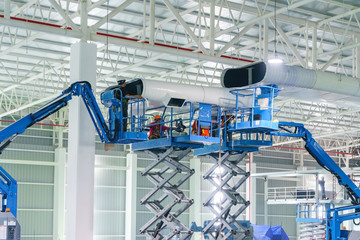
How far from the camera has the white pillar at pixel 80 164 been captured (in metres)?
20.5

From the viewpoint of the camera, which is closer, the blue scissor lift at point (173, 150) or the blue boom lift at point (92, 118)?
the blue boom lift at point (92, 118)

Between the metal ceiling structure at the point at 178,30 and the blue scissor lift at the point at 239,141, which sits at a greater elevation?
the metal ceiling structure at the point at 178,30

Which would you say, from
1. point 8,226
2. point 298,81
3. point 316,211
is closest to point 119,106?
point 8,226

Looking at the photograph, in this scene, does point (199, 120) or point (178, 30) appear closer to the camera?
point (199, 120)

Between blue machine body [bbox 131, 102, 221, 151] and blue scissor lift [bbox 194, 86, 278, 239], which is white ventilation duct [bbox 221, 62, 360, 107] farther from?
blue machine body [bbox 131, 102, 221, 151]

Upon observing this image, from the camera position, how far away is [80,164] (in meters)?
20.8

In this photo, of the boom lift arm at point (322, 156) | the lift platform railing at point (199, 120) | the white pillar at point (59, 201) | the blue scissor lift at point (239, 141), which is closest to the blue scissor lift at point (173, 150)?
the lift platform railing at point (199, 120)

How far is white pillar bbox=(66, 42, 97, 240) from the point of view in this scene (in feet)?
67.3

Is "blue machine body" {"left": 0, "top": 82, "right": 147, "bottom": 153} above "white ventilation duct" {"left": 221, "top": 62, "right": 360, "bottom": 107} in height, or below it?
below

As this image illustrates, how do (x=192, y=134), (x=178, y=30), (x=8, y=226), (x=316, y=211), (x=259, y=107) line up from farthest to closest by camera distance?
(x=316, y=211) < (x=178, y=30) < (x=192, y=134) < (x=259, y=107) < (x=8, y=226)

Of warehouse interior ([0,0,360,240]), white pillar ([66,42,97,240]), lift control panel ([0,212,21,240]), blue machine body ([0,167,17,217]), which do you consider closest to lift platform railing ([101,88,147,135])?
warehouse interior ([0,0,360,240])

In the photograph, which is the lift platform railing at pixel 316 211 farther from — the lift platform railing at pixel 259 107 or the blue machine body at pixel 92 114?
the blue machine body at pixel 92 114

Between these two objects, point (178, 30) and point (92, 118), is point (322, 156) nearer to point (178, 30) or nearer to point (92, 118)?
point (92, 118)

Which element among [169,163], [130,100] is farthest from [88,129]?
[169,163]
